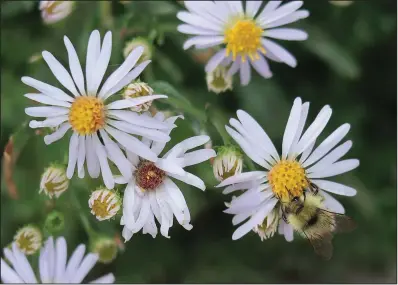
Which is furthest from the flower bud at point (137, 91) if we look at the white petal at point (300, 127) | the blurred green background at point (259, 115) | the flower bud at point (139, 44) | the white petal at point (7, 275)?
the white petal at point (7, 275)

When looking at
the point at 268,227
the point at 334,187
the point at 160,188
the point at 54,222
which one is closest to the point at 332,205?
the point at 334,187

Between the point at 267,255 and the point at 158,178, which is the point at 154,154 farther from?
the point at 267,255

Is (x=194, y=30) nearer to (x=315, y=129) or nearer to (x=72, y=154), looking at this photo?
(x=315, y=129)

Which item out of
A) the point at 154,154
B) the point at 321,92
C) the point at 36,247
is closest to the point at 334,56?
the point at 321,92

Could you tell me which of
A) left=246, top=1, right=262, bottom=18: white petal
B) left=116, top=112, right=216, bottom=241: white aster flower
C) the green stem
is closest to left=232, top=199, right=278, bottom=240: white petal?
left=116, top=112, right=216, bottom=241: white aster flower

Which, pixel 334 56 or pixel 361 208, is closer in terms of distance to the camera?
pixel 334 56

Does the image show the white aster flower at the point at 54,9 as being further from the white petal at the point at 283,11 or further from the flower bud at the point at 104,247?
the flower bud at the point at 104,247

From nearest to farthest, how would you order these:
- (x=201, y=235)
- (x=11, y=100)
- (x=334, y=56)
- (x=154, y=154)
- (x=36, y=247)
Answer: (x=154, y=154), (x=36, y=247), (x=11, y=100), (x=334, y=56), (x=201, y=235)

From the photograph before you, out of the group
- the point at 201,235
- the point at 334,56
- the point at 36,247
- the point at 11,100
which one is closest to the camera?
the point at 36,247
